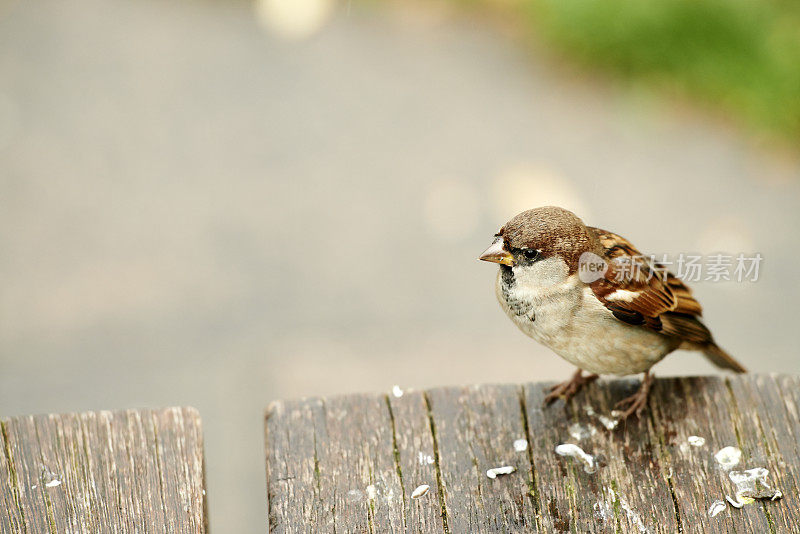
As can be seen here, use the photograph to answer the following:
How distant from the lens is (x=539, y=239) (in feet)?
8.21

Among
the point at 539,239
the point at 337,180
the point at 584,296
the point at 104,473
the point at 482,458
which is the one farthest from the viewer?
the point at 337,180

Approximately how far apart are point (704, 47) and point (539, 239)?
13.4 ft

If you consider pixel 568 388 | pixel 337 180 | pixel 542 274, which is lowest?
pixel 568 388

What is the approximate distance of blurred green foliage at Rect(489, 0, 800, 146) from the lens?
5758 millimetres

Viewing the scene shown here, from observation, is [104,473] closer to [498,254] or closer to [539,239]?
[498,254]

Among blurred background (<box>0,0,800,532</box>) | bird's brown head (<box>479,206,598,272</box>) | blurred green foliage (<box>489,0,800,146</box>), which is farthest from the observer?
blurred green foliage (<box>489,0,800,146</box>)

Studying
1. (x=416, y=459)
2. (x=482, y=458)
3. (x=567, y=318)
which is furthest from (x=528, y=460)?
(x=567, y=318)

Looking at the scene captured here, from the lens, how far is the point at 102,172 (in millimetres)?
5691

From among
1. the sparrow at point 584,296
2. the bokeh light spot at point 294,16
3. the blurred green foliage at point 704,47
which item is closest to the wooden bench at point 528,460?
the sparrow at point 584,296

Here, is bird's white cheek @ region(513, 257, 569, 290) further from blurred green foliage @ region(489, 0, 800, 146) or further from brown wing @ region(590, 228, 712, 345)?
blurred green foliage @ region(489, 0, 800, 146)

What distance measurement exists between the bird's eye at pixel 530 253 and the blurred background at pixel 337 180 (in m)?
2.22

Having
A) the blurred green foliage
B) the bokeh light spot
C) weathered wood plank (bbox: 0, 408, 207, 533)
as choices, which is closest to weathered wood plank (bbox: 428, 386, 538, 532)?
weathered wood plank (bbox: 0, 408, 207, 533)

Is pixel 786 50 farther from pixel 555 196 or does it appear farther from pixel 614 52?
pixel 555 196

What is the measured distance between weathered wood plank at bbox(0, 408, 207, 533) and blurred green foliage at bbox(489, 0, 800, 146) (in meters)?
4.54
